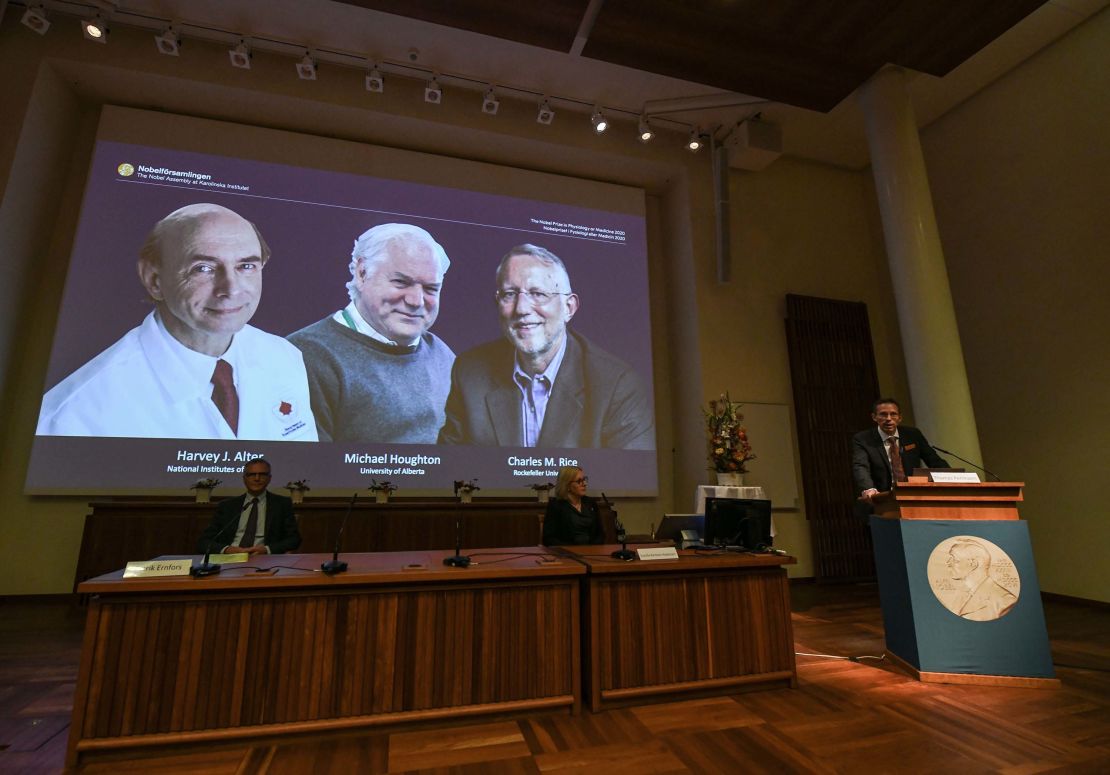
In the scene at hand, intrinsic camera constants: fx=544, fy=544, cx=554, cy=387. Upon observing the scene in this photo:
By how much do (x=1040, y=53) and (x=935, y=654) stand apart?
5968 mm

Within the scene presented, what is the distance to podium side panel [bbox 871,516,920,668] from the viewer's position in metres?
2.71

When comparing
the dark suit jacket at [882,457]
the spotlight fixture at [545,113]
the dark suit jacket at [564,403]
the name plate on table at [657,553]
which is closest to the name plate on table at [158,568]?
the name plate on table at [657,553]

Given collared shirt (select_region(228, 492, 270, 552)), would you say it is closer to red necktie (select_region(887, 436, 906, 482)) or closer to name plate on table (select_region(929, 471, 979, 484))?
name plate on table (select_region(929, 471, 979, 484))

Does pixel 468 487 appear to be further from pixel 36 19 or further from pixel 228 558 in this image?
pixel 36 19

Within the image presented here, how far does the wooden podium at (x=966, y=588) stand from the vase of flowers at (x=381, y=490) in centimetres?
366

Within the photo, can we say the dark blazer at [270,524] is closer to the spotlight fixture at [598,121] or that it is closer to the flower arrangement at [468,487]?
the flower arrangement at [468,487]

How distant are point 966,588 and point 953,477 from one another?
1.76 feet

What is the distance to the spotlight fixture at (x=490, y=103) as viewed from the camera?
5.33 meters

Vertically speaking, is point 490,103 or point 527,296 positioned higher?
point 490,103

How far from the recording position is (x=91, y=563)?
13.2 ft

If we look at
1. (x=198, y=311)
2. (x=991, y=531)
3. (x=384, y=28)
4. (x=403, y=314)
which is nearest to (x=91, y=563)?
(x=198, y=311)

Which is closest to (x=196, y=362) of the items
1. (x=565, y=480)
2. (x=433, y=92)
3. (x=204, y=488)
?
(x=204, y=488)

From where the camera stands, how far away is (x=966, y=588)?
2670 mm

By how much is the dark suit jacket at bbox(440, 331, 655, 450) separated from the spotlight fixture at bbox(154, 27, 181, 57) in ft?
11.7
